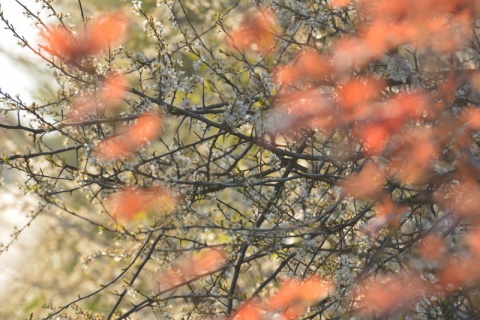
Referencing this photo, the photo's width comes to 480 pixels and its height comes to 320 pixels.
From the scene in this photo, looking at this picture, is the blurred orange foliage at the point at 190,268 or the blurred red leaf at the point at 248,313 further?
the blurred orange foliage at the point at 190,268

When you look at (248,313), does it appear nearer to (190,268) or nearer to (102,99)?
(190,268)

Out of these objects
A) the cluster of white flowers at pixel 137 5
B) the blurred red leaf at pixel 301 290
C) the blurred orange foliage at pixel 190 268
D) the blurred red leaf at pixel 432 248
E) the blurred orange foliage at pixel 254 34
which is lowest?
the blurred red leaf at pixel 432 248

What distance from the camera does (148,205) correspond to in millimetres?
4668

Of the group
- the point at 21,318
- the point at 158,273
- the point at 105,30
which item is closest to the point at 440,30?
the point at 105,30

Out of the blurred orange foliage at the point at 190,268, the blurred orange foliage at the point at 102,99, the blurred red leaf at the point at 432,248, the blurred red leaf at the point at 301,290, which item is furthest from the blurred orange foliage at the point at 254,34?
the blurred red leaf at the point at 432,248

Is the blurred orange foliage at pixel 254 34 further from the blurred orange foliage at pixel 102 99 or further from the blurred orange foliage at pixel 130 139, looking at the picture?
the blurred orange foliage at pixel 102 99

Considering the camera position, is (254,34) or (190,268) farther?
(254,34)

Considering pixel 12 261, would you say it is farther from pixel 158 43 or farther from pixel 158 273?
pixel 158 43

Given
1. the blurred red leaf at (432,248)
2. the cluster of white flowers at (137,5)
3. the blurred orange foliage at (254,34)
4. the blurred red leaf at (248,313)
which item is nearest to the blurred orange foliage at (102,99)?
the cluster of white flowers at (137,5)

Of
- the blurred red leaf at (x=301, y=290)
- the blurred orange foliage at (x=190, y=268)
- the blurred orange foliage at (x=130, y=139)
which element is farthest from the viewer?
the blurred orange foliage at (x=190, y=268)

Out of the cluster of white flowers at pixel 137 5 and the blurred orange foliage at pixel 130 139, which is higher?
the cluster of white flowers at pixel 137 5

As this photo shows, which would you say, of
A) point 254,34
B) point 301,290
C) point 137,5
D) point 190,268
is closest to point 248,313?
point 301,290

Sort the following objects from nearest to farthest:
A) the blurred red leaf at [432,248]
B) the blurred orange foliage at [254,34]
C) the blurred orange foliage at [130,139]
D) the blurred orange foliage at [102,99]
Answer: the blurred orange foliage at [102,99]
the blurred red leaf at [432,248]
the blurred orange foliage at [130,139]
the blurred orange foliage at [254,34]

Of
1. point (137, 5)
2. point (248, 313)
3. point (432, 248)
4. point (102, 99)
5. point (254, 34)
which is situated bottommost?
point (432, 248)
